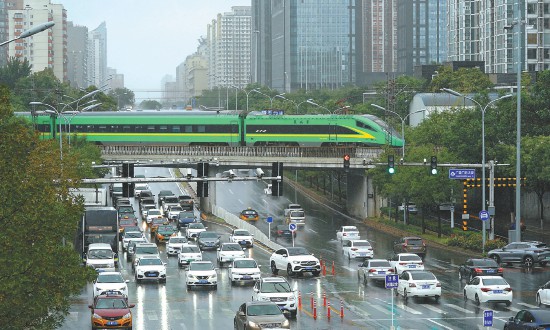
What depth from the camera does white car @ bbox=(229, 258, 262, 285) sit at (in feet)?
176

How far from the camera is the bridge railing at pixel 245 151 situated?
100 meters

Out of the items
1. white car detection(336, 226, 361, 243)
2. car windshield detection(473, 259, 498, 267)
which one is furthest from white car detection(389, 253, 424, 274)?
white car detection(336, 226, 361, 243)

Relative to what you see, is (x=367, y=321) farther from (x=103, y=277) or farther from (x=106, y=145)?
(x=106, y=145)

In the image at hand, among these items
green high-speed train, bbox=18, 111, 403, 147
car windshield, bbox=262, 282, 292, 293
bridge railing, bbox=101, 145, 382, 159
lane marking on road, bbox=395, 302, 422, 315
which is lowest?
lane marking on road, bbox=395, 302, 422, 315

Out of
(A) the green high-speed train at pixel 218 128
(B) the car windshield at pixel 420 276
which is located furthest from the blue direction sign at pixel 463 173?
(A) the green high-speed train at pixel 218 128

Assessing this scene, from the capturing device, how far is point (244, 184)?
5531 inches

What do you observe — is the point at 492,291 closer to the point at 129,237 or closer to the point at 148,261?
the point at 148,261

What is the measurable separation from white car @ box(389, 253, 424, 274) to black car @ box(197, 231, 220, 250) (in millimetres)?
19146

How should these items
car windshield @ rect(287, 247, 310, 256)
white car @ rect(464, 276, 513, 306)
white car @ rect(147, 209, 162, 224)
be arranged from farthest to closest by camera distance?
white car @ rect(147, 209, 162, 224) < car windshield @ rect(287, 247, 310, 256) < white car @ rect(464, 276, 513, 306)

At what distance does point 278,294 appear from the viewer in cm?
4209

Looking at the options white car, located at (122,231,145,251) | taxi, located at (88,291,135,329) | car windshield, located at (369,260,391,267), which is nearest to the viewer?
taxi, located at (88,291,135,329)

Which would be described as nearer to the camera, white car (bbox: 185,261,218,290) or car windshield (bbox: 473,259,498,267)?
white car (bbox: 185,261,218,290)

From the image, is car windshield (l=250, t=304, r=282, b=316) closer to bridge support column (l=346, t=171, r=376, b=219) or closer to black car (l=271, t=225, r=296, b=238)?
black car (l=271, t=225, r=296, b=238)

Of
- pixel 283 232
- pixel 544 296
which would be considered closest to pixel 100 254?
pixel 544 296
